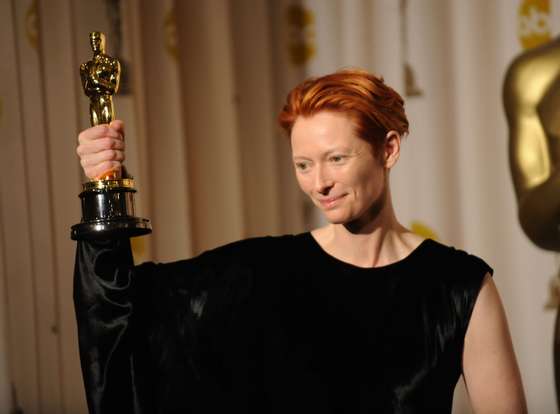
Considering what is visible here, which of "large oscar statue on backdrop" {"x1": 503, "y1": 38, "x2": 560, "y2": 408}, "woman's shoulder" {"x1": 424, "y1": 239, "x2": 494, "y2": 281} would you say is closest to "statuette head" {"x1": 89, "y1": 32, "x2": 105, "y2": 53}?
"woman's shoulder" {"x1": 424, "y1": 239, "x2": 494, "y2": 281}

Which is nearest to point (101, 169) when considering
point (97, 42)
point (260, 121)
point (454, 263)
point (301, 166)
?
point (97, 42)

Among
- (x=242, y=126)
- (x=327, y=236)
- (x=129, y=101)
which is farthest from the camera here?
(x=242, y=126)

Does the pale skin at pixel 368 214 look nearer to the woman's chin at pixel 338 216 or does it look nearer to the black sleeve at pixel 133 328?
the woman's chin at pixel 338 216

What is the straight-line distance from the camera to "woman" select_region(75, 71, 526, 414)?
110cm

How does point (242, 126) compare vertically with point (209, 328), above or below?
above

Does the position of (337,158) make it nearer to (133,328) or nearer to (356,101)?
(356,101)

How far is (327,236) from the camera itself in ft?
3.98

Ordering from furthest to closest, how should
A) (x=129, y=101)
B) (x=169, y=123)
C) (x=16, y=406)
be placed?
1. (x=169, y=123)
2. (x=129, y=101)
3. (x=16, y=406)

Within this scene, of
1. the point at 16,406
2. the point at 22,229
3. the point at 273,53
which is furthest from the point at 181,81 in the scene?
the point at 16,406

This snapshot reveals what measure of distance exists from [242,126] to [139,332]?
1.06 metres

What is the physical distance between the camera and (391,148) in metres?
1.15

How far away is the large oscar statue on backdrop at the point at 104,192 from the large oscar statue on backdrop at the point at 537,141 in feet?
3.76

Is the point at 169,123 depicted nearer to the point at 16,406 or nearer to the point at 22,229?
the point at 22,229

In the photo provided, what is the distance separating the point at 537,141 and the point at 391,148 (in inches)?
33.7
